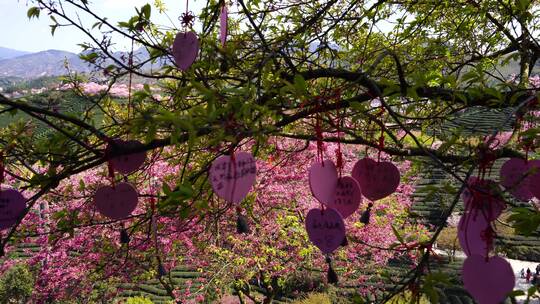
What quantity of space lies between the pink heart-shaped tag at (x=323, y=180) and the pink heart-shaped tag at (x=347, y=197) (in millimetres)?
25

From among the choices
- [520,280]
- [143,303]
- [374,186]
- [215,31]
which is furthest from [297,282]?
[374,186]

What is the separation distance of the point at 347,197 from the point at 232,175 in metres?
0.44

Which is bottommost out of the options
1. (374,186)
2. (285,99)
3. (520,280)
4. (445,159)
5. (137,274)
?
(520,280)

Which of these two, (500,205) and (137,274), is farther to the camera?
(137,274)

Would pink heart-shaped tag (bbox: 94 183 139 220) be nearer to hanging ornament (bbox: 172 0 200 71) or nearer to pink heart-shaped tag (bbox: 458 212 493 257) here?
hanging ornament (bbox: 172 0 200 71)

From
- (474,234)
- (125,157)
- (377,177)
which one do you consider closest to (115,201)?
(125,157)

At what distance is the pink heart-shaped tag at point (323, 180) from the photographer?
4.43 feet

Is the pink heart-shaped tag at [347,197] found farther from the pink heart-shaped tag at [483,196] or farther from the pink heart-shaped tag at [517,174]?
the pink heart-shaped tag at [517,174]

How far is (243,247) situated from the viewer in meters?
6.98

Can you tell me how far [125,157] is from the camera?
5.17 feet

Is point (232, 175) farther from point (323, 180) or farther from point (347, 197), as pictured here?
point (347, 197)

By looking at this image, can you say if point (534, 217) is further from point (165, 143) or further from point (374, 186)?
point (165, 143)

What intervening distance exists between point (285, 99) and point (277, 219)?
18.0 ft

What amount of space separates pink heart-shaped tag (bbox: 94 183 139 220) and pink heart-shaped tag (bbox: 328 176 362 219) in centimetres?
85
